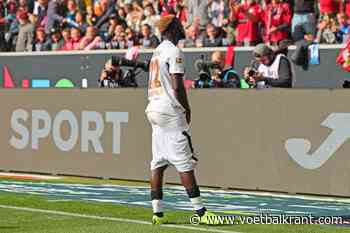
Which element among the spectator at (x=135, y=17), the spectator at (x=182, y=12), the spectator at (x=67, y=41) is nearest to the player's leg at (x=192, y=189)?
the spectator at (x=182, y=12)

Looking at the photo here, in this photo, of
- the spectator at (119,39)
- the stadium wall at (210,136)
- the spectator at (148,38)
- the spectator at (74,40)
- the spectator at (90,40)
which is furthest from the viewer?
the spectator at (74,40)

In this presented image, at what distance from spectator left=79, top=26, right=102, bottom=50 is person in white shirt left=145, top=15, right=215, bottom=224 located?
12.6 metres

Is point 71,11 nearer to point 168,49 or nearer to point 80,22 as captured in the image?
point 80,22

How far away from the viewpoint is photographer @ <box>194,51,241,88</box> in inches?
700

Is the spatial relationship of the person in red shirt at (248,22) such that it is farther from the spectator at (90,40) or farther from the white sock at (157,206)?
the white sock at (157,206)

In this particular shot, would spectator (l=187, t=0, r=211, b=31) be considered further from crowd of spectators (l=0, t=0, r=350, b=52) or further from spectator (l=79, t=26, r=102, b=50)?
spectator (l=79, t=26, r=102, b=50)

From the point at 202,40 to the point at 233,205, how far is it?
8.39 meters

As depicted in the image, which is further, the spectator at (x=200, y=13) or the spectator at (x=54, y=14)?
the spectator at (x=54, y=14)

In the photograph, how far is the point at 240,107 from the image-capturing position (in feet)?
51.6

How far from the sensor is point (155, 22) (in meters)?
22.2

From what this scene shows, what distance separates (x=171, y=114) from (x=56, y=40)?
47.0 feet

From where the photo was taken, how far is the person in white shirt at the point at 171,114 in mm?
11148

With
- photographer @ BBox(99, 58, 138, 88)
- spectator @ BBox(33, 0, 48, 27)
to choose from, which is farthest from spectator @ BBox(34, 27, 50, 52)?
photographer @ BBox(99, 58, 138, 88)

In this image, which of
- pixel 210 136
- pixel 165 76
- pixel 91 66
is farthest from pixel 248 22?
pixel 165 76
